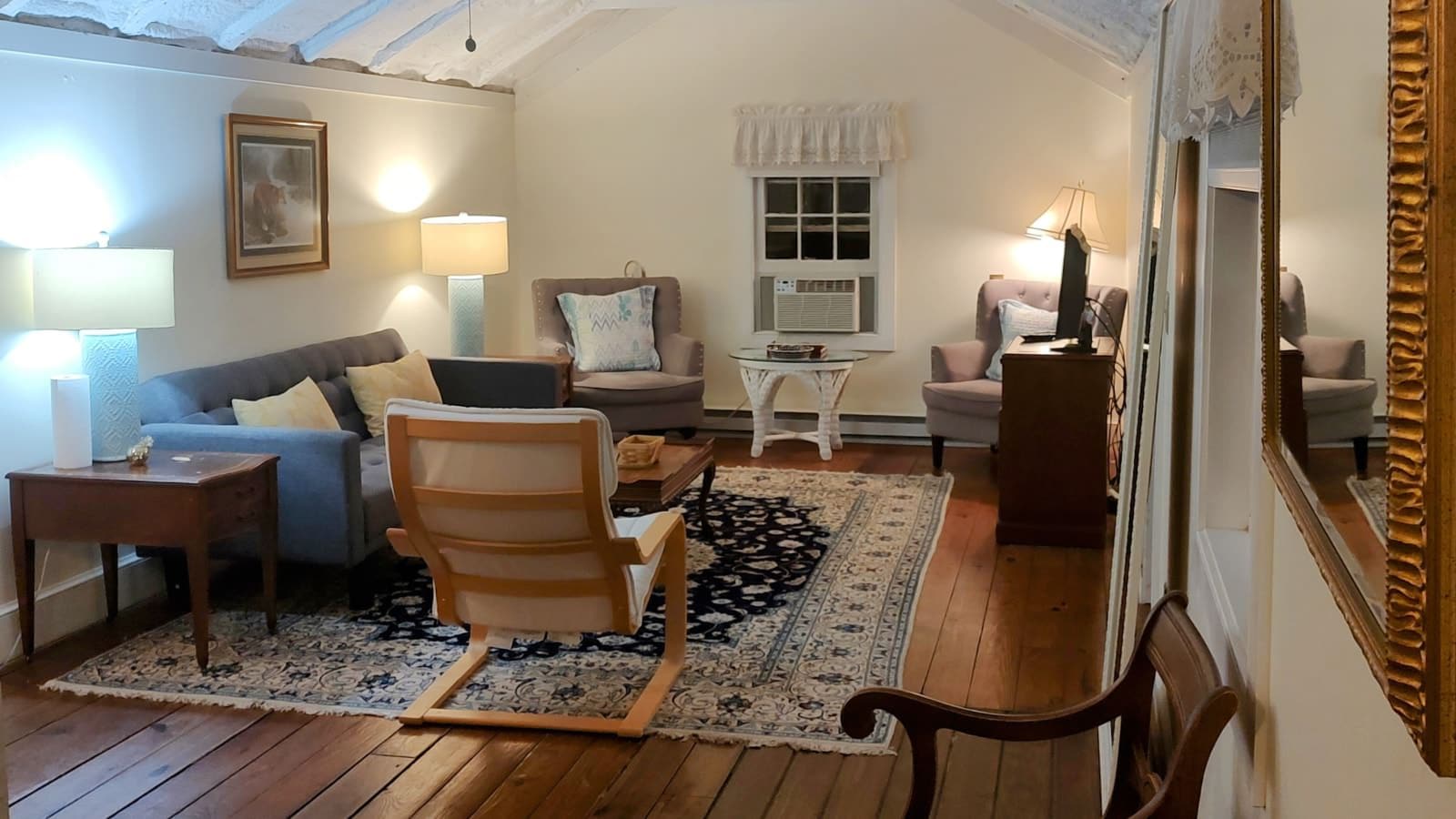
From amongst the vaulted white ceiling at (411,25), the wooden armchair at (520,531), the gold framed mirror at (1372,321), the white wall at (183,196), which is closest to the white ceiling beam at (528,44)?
the vaulted white ceiling at (411,25)

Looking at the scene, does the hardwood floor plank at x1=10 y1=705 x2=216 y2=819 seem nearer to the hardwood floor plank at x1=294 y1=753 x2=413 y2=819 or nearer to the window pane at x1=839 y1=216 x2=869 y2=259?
the hardwood floor plank at x1=294 y1=753 x2=413 y2=819

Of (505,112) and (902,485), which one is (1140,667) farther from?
(505,112)

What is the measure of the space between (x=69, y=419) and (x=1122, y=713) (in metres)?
3.59

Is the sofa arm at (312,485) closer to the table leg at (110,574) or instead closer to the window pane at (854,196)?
the table leg at (110,574)

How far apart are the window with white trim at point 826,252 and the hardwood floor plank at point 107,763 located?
5.03 metres

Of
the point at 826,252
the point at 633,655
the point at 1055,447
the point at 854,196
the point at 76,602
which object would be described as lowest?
the point at 633,655

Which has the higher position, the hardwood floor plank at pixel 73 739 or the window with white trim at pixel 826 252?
the window with white trim at pixel 826 252

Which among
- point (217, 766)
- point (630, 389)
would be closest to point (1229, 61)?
point (217, 766)

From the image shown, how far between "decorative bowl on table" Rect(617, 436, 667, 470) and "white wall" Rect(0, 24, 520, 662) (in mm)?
1758

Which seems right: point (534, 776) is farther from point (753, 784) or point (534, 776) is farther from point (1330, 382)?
point (1330, 382)

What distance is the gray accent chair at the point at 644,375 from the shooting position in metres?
7.66

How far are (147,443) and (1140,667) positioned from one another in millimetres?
3595

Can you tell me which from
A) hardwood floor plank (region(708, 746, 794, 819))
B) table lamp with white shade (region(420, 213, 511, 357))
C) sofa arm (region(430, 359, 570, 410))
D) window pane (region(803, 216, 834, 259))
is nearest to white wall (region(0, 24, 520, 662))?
table lamp with white shade (region(420, 213, 511, 357))

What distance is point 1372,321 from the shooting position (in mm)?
991
